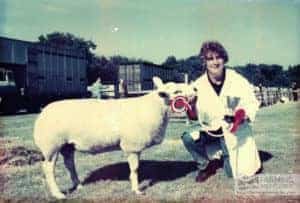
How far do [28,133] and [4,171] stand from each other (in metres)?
0.43

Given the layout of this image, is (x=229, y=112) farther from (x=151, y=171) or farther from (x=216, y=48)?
(x=151, y=171)

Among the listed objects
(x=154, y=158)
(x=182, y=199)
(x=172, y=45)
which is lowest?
(x=182, y=199)

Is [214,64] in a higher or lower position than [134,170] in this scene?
higher

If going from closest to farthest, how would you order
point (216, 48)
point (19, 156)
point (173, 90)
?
point (173, 90) → point (216, 48) → point (19, 156)

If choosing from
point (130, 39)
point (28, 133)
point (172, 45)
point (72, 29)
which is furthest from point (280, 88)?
point (28, 133)

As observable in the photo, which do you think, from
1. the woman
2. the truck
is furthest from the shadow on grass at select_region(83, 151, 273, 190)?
the truck

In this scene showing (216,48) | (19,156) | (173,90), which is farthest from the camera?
(19,156)

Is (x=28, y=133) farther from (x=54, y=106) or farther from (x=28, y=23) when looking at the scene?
(x=28, y=23)

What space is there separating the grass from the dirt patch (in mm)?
19

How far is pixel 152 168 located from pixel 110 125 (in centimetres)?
56

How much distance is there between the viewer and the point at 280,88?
551 centimetres

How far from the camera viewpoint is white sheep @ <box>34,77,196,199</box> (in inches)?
204

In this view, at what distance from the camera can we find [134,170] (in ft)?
17.1

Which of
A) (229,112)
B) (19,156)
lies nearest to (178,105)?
(229,112)
